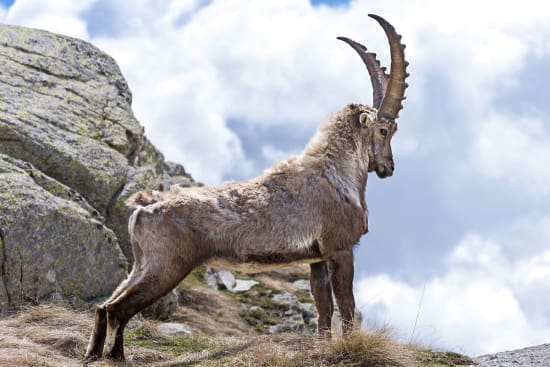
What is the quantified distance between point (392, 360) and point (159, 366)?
304 cm

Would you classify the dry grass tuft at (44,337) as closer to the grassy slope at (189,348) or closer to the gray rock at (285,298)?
the grassy slope at (189,348)

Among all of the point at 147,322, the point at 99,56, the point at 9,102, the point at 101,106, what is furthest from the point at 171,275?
the point at 99,56

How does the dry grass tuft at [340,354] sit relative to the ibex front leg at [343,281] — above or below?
below

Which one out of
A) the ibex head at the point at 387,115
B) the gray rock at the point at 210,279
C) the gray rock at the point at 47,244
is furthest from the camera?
the gray rock at the point at 210,279

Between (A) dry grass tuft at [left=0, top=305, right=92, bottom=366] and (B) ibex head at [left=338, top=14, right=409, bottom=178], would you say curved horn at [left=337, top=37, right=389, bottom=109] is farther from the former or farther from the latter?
(A) dry grass tuft at [left=0, top=305, right=92, bottom=366]

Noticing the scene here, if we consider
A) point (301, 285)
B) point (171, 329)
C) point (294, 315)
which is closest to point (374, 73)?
point (171, 329)

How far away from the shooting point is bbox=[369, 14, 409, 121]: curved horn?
38.1 feet

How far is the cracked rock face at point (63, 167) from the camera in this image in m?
12.3

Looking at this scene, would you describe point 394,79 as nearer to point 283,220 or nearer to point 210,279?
point 283,220

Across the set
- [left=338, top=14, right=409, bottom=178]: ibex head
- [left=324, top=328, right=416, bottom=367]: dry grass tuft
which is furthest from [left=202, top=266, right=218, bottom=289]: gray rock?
[left=324, top=328, right=416, bottom=367]: dry grass tuft

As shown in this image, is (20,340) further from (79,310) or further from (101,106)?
(101,106)

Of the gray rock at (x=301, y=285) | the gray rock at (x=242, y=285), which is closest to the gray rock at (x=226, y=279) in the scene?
the gray rock at (x=242, y=285)

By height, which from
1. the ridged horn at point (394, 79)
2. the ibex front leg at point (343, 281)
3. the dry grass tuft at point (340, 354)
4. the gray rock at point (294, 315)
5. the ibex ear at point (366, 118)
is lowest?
the dry grass tuft at point (340, 354)

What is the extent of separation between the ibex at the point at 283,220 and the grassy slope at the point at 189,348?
616mm
